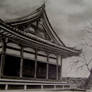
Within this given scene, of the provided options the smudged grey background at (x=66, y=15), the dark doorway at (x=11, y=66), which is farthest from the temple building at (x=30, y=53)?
the smudged grey background at (x=66, y=15)

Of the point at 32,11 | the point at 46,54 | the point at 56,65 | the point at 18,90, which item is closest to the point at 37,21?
the point at 32,11

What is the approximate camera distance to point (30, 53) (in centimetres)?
413

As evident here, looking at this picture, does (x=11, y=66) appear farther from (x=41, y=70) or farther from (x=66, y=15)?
(x=66, y=15)

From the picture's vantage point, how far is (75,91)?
15.0 ft

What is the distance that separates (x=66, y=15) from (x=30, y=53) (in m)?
1.21

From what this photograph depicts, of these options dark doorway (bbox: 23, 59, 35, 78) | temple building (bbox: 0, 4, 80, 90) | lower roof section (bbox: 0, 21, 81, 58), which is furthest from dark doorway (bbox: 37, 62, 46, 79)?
lower roof section (bbox: 0, 21, 81, 58)

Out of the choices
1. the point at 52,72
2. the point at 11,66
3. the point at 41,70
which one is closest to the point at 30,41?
the point at 11,66

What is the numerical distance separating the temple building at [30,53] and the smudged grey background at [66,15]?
18 centimetres

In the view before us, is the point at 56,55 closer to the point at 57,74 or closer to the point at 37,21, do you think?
the point at 57,74

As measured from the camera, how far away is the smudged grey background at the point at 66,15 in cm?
338

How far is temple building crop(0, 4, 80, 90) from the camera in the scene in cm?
346

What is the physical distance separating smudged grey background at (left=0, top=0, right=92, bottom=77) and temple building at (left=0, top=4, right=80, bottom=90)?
178 millimetres

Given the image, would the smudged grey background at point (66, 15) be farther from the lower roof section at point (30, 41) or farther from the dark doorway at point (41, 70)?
the dark doorway at point (41, 70)

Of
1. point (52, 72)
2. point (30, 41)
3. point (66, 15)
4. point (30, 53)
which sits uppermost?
point (66, 15)
